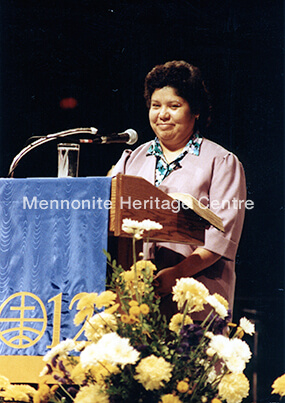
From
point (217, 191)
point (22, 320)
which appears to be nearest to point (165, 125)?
point (217, 191)

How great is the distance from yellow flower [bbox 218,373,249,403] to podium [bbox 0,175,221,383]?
0.66m

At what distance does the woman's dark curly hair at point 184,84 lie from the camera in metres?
3.30

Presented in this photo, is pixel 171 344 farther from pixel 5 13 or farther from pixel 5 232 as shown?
pixel 5 13

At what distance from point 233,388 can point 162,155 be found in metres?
1.74

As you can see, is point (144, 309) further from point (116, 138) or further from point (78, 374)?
point (116, 138)

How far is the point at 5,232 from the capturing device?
2.41 meters

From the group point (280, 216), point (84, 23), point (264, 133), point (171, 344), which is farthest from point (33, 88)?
point (171, 344)

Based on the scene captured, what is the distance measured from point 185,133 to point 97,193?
1.11 meters

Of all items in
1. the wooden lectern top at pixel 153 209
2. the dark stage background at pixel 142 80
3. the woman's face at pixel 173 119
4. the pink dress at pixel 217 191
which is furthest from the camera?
the dark stage background at pixel 142 80

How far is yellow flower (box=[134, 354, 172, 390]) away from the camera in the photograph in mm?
1573

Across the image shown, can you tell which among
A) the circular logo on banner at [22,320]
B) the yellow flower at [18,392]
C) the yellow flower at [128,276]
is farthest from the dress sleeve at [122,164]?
the yellow flower at [18,392]

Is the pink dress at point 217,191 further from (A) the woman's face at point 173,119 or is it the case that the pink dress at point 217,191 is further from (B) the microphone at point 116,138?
(B) the microphone at point 116,138

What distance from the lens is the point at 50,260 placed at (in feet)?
7.62

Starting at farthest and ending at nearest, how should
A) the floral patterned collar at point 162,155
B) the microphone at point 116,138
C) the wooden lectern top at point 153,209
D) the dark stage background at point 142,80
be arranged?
the dark stage background at point 142,80 < the floral patterned collar at point 162,155 < the microphone at point 116,138 < the wooden lectern top at point 153,209
